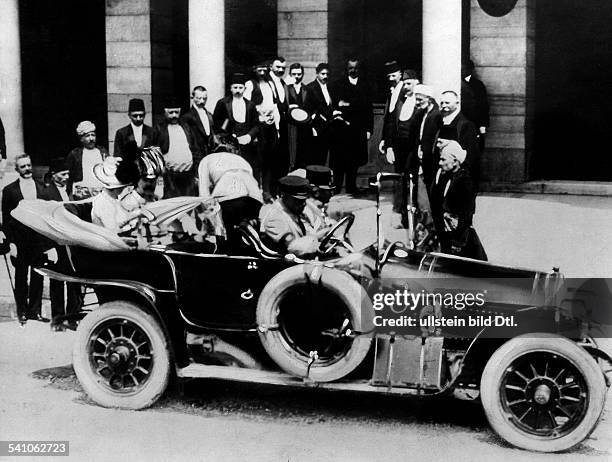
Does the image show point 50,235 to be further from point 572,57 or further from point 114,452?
point 572,57

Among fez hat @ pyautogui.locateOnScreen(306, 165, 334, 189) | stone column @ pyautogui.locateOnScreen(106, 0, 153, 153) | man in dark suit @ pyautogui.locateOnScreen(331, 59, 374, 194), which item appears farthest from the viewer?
stone column @ pyautogui.locateOnScreen(106, 0, 153, 153)

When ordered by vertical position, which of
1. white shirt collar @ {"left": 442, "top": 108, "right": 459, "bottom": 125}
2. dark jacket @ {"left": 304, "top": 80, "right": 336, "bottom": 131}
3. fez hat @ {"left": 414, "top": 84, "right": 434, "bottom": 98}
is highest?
fez hat @ {"left": 414, "top": 84, "right": 434, "bottom": 98}

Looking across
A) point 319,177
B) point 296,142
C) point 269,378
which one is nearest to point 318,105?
point 296,142

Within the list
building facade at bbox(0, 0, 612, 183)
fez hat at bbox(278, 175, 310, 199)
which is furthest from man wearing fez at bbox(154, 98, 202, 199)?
fez hat at bbox(278, 175, 310, 199)

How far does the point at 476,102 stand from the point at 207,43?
8.43 ft

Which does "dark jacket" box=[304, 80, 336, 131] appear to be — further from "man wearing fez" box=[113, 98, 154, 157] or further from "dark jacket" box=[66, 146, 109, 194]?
"dark jacket" box=[66, 146, 109, 194]

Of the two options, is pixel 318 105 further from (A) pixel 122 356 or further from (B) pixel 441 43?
(A) pixel 122 356

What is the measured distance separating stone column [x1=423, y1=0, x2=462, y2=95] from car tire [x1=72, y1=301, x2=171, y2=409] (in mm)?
2700

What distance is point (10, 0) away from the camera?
7938 millimetres

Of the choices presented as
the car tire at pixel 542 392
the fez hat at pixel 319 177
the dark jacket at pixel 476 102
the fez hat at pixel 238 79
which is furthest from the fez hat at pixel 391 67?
the car tire at pixel 542 392

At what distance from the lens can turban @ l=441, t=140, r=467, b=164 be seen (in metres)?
6.18

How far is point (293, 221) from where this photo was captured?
17.2 feet

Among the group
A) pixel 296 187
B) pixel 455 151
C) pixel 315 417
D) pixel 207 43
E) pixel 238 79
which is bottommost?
pixel 315 417

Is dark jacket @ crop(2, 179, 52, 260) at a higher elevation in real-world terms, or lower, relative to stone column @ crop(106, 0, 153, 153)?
lower
